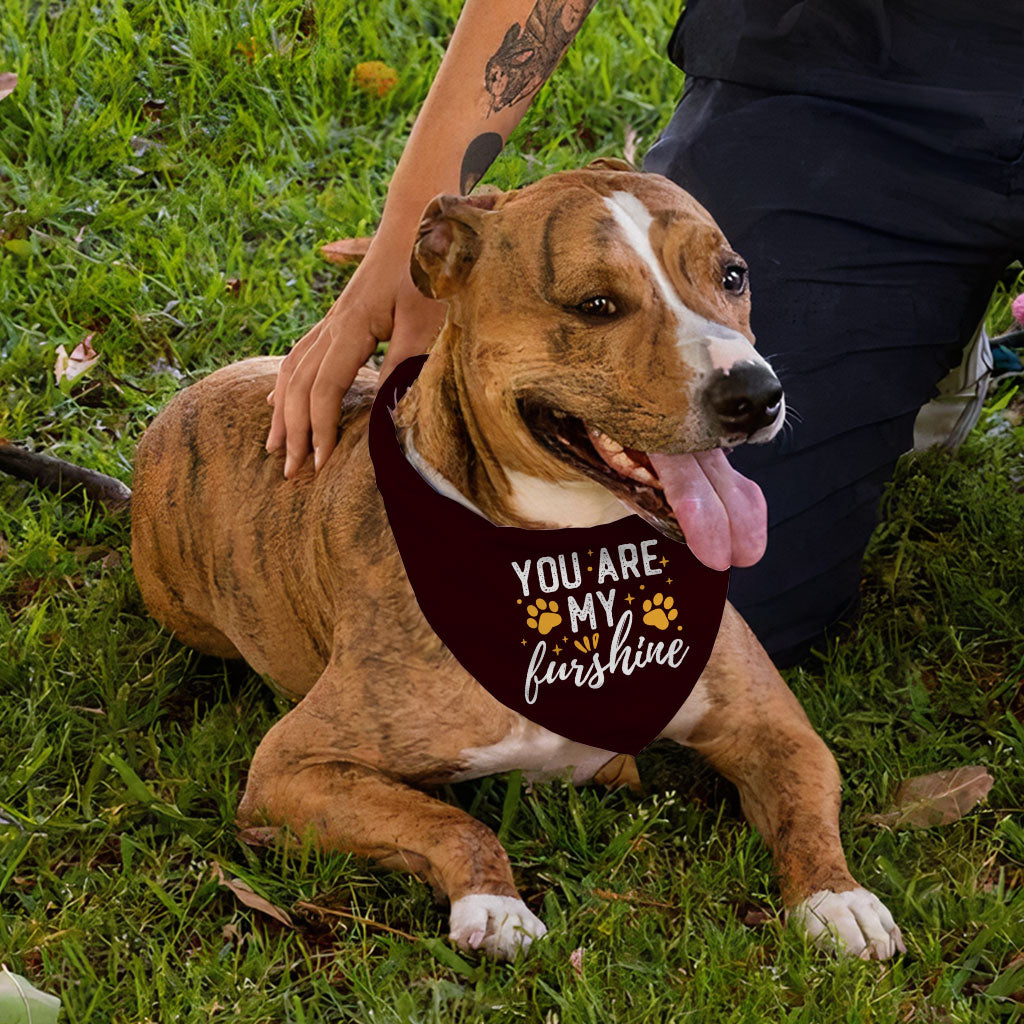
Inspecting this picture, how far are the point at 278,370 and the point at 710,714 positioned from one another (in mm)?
1263

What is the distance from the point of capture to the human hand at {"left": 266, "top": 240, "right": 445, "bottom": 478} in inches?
125

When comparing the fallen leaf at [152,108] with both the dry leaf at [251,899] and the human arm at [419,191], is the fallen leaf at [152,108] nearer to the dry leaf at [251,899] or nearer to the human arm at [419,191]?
the human arm at [419,191]

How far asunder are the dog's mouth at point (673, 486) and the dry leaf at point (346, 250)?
216 cm

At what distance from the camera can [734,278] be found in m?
2.77

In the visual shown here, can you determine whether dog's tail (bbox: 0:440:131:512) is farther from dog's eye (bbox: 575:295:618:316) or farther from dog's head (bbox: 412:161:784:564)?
dog's eye (bbox: 575:295:618:316)

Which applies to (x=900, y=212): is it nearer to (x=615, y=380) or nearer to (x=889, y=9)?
(x=889, y=9)

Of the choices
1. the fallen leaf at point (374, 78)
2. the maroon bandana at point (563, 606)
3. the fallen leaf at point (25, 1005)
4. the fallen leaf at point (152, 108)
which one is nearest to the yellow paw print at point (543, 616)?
the maroon bandana at point (563, 606)

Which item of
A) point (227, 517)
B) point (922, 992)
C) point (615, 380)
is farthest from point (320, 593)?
point (922, 992)

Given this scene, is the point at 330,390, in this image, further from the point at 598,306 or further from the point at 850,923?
the point at 850,923

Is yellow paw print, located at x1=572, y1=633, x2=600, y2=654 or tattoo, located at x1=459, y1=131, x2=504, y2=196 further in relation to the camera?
tattoo, located at x1=459, y1=131, x2=504, y2=196

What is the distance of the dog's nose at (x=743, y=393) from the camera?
8.14ft

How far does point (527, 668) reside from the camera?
9.70 ft

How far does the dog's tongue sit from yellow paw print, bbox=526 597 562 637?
41 cm

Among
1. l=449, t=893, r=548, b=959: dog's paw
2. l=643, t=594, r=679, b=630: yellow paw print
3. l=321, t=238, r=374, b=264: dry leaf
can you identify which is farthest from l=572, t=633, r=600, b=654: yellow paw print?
l=321, t=238, r=374, b=264: dry leaf
